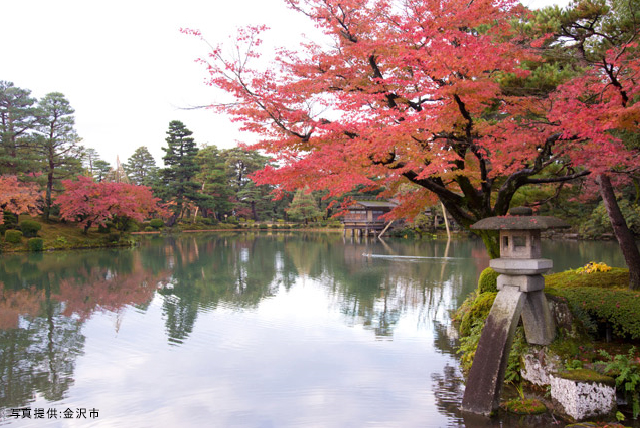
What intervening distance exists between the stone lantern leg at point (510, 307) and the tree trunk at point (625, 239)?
96.6 inches

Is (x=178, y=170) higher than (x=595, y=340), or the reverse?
(x=178, y=170)

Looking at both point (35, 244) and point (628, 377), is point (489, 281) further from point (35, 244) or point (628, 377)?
point (35, 244)

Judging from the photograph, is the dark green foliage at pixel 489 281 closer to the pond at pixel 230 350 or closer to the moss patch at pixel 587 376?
the pond at pixel 230 350

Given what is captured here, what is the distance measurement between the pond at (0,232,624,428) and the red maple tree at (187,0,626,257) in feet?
7.80

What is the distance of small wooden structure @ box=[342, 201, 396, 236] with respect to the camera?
32.6 meters

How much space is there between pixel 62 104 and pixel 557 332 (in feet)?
89.4

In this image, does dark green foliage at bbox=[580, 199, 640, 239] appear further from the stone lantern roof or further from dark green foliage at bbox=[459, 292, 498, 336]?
the stone lantern roof

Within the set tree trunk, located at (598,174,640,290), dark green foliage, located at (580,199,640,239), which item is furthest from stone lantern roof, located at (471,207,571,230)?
dark green foliage, located at (580,199,640,239)

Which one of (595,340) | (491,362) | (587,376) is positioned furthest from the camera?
(595,340)

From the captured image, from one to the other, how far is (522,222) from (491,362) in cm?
146

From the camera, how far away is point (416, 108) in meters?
6.11

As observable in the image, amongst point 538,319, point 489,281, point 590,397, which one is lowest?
point 590,397

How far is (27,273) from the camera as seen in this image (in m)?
13.6

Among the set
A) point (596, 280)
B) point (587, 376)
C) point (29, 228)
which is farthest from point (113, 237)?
point (587, 376)
